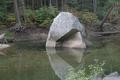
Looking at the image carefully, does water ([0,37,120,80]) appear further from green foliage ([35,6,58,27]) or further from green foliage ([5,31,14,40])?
green foliage ([35,6,58,27])

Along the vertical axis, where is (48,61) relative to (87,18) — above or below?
above

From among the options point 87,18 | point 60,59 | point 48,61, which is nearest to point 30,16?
point 87,18

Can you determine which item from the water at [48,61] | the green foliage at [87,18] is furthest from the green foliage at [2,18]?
the water at [48,61]

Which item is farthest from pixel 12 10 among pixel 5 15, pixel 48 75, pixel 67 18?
pixel 48 75

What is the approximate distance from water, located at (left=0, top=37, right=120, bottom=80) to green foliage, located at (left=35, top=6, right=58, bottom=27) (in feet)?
23.8

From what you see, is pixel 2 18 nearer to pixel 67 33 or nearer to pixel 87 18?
pixel 87 18

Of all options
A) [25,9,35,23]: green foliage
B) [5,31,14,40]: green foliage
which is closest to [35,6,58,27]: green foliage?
[25,9,35,23]: green foliage

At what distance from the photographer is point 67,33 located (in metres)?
22.6

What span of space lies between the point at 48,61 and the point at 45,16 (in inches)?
558

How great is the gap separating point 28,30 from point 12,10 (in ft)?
19.3

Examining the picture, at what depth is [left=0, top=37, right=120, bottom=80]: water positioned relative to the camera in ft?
45.5

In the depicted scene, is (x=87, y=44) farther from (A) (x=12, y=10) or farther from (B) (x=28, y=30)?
(A) (x=12, y=10)

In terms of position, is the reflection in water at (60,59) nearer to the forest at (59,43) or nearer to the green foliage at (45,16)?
the forest at (59,43)

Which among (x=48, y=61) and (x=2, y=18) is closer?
(x=48, y=61)
